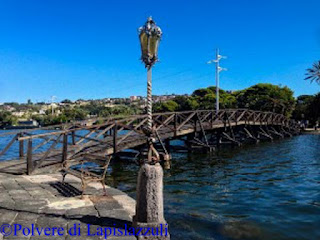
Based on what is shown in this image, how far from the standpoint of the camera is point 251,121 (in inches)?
1208

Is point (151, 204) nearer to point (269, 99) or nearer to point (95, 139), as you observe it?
point (95, 139)

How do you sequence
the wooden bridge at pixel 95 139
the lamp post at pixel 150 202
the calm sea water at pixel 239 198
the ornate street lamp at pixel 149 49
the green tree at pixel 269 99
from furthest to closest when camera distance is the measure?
1. the green tree at pixel 269 99
2. the wooden bridge at pixel 95 139
3. the calm sea water at pixel 239 198
4. the ornate street lamp at pixel 149 49
5. the lamp post at pixel 150 202

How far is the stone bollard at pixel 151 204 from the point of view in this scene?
15.4 feet

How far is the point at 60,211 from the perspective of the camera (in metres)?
5.69

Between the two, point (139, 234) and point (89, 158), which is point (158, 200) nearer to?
point (139, 234)

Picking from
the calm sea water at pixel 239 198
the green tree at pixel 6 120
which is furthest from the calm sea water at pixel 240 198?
the green tree at pixel 6 120

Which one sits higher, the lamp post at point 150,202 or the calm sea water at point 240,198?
the lamp post at point 150,202

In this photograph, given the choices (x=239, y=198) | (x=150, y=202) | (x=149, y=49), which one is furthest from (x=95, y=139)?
(x=150, y=202)

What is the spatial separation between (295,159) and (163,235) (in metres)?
16.3

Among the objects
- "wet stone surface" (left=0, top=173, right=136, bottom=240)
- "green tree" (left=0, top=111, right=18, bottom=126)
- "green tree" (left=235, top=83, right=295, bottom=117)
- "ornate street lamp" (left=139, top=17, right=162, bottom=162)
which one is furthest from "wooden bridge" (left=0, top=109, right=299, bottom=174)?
"green tree" (left=0, top=111, right=18, bottom=126)

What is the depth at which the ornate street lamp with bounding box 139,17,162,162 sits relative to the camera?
16.7 ft

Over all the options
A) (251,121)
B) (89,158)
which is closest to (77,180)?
(89,158)

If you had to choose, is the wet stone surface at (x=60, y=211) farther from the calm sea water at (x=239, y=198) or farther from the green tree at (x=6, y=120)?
the green tree at (x=6, y=120)

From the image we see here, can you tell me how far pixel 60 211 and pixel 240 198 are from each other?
5795 millimetres
